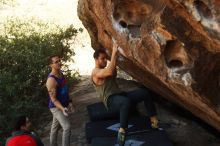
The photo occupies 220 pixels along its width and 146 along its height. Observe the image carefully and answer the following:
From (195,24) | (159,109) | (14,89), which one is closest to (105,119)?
(159,109)

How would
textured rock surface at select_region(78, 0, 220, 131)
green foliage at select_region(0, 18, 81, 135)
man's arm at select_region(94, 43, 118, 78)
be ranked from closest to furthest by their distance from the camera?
textured rock surface at select_region(78, 0, 220, 131) < man's arm at select_region(94, 43, 118, 78) < green foliage at select_region(0, 18, 81, 135)

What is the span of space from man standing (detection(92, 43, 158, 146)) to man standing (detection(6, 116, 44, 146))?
1.90 meters

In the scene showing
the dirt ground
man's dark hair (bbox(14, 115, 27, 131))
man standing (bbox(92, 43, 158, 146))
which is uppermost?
man standing (bbox(92, 43, 158, 146))

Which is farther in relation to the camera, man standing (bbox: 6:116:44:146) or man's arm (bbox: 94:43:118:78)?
man's arm (bbox: 94:43:118:78)

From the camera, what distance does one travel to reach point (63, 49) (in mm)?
14156

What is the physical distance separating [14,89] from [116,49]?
4143mm

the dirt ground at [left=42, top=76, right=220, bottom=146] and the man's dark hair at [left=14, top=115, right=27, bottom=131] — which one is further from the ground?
the man's dark hair at [left=14, top=115, right=27, bottom=131]

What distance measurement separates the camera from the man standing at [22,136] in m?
6.60

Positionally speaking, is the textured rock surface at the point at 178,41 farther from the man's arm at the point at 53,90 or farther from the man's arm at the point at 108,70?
the man's arm at the point at 53,90

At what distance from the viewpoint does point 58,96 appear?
856 cm

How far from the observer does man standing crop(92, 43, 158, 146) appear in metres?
8.14

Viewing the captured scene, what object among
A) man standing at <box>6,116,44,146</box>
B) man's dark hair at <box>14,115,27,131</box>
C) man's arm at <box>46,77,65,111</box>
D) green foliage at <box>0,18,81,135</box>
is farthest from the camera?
green foliage at <box>0,18,81,135</box>

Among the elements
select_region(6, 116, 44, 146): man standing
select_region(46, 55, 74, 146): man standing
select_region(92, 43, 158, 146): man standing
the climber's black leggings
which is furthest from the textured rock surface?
select_region(6, 116, 44, 146): man standing

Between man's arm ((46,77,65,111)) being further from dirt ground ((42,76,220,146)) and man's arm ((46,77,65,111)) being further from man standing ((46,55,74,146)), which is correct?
dirt ground ((42,76,220,146))
